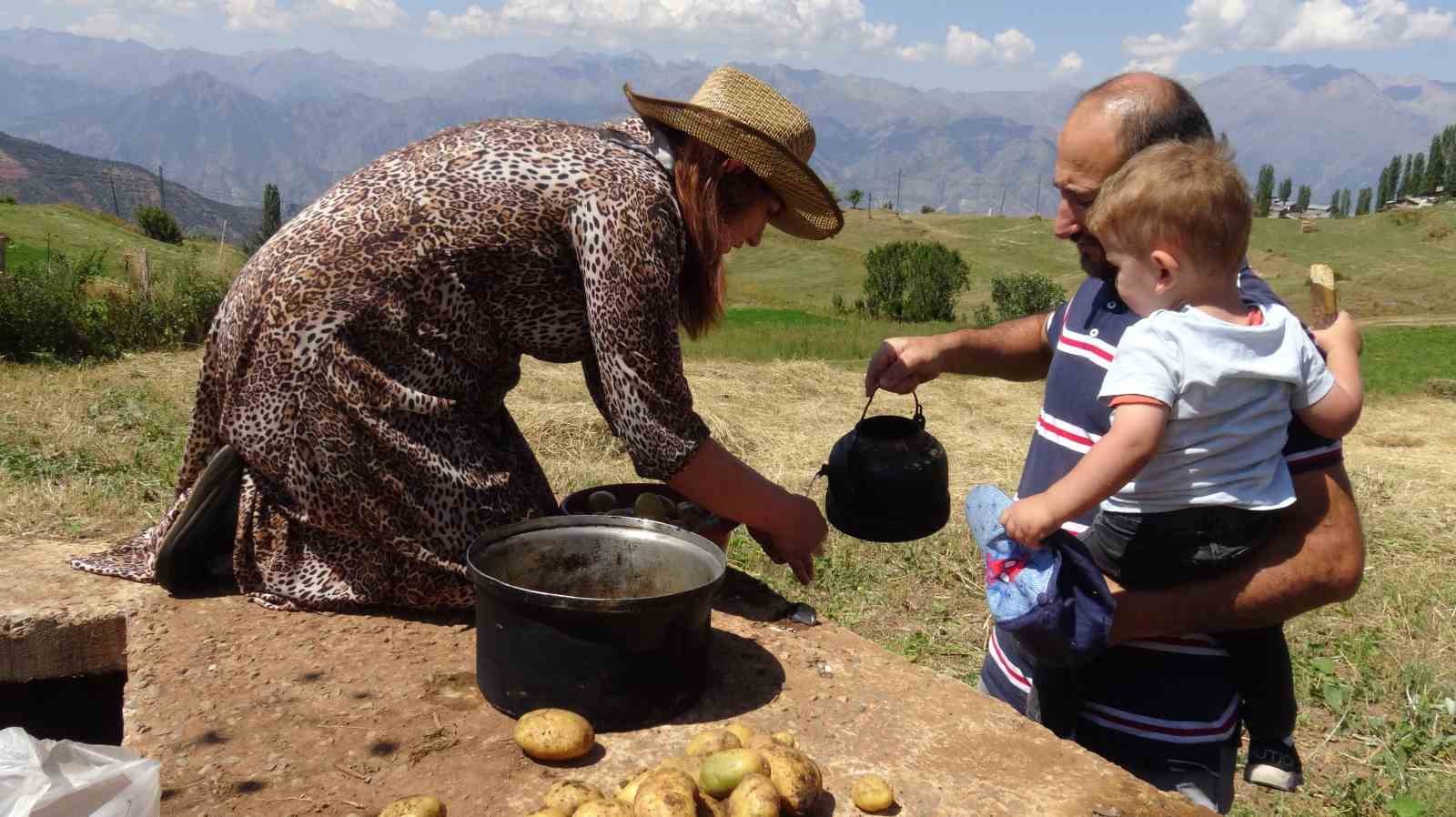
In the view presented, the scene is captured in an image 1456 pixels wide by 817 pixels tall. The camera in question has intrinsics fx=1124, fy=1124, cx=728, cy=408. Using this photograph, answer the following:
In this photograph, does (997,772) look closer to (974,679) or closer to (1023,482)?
(1023,482)

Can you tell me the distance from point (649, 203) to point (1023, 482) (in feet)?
3.37

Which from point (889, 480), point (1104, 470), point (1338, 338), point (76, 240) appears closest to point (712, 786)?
point (1104, 470)

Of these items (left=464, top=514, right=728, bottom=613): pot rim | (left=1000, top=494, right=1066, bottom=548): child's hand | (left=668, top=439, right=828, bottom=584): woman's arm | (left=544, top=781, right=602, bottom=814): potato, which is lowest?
(left=544, top=781, right=602, bottom=814): potato

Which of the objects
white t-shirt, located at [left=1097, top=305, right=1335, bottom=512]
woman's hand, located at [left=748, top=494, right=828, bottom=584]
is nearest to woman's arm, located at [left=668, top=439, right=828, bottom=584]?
woman's hand, located at [left=748, top=494, right=828, bottom=584]

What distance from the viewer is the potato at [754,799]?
190 cm

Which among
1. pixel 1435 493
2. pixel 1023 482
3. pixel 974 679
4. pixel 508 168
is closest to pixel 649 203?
pixel 508 168

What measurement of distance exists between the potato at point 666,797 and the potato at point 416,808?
35 centimetres

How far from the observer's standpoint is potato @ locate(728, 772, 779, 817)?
6.23 ft

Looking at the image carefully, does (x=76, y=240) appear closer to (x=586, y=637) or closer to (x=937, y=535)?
(x=937, y=535)

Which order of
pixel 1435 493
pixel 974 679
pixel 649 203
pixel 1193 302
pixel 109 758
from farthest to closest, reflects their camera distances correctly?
pixel 1435 493, pixel 974 679, pixel 649 203, pixel 1193 302, pixel 109 758

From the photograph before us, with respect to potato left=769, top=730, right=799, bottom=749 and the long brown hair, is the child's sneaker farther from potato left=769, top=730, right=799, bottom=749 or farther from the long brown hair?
the long brown hair

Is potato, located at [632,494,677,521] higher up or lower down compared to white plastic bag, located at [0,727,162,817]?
higher up

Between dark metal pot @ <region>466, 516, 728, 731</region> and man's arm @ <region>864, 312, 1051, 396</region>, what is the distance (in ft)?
2.65

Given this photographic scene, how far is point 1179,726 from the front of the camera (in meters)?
2.37
